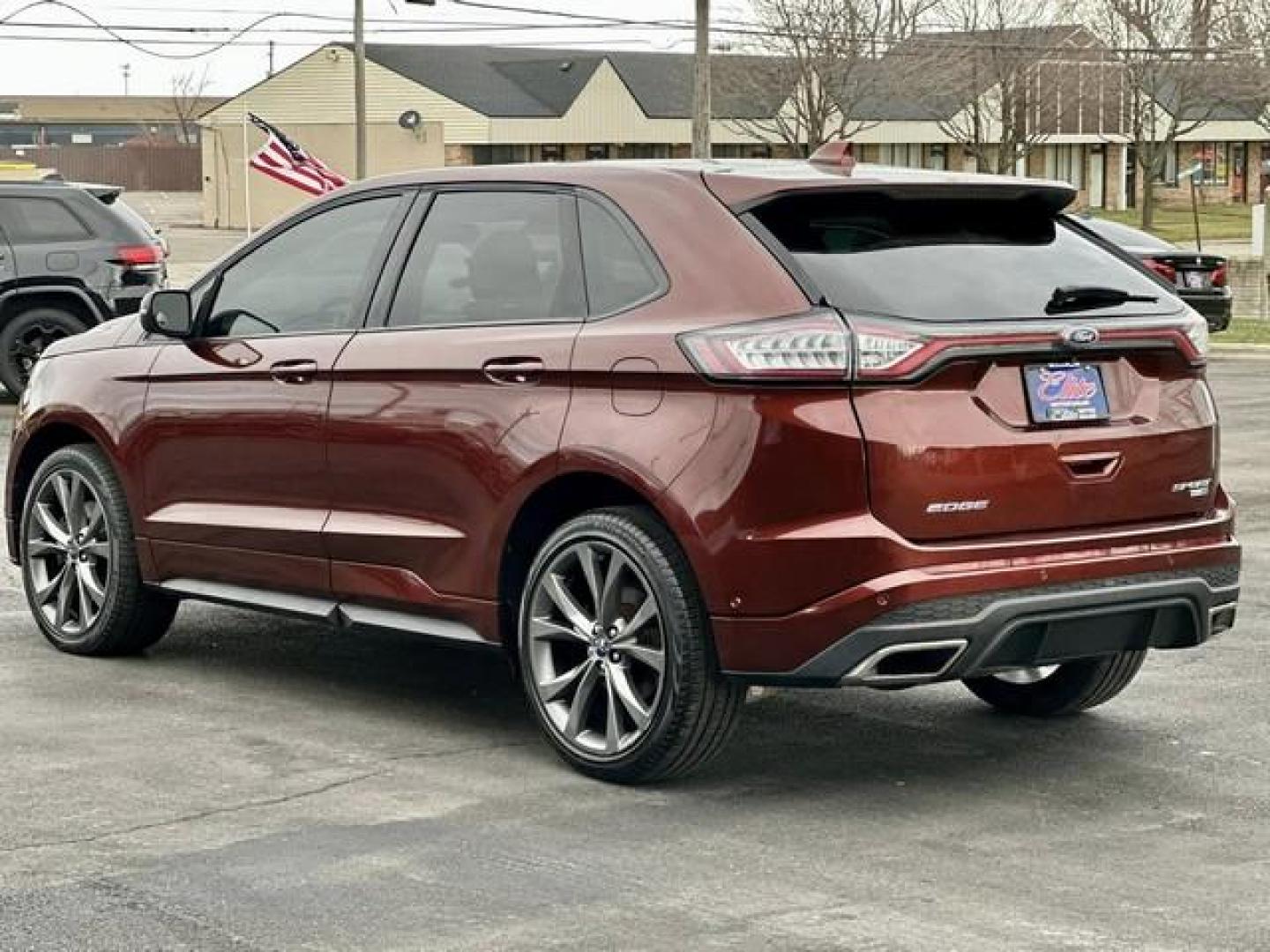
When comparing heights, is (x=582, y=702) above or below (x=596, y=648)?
below

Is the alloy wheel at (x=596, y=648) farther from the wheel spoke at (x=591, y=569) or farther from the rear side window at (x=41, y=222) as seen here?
the rear side window at (x=41, y=222)

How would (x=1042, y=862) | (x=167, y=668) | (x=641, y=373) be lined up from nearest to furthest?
(x=1042, y=862), (x=641, y=373), (x=167, y=668)

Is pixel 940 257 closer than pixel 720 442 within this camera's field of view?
No

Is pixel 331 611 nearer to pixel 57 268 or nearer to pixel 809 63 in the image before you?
pixel 57 268

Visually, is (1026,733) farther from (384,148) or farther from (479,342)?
(384,148)

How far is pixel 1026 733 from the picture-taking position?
24.6ft

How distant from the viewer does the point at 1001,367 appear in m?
6.46

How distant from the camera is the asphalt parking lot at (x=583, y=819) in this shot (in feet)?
17.8

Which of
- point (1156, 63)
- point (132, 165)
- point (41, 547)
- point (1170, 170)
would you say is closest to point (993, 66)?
point (1156, 63)

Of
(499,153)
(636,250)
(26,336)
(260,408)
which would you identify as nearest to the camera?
(636,250)

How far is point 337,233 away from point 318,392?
1.87 ft

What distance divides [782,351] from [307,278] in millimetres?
2225

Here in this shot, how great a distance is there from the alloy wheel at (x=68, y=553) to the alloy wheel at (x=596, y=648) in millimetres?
2260

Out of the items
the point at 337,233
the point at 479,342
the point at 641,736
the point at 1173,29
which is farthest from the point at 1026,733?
the point at 1173,29
